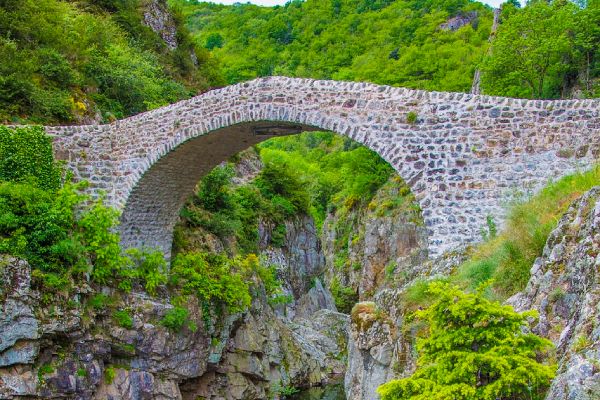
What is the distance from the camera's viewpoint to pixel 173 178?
561 inches

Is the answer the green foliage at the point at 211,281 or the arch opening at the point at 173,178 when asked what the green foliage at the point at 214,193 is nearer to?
the arch opening at the point at 173,178

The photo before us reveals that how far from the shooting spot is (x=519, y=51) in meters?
20.5

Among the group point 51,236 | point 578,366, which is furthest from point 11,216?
point 578,366

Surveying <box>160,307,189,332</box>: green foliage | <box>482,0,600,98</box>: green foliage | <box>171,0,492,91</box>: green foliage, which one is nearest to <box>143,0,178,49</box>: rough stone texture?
<box>171,0,492,91</box>: green foliage

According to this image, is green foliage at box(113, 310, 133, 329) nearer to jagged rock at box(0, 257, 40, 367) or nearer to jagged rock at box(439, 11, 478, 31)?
jagged rock at box(0, 257, 40, 367)

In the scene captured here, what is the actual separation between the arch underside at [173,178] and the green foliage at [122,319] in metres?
2.23

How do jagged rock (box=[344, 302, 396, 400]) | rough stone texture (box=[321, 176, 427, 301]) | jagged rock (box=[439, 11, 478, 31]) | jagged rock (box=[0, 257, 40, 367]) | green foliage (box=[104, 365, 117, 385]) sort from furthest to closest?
jagged rock (box=[439, 11, 478, 31]), rough stone texture (box=[321, 176, 427, 301]), green foliage (box=[104, 365, 117, 385]), jagged rock (box=[0, 257, 40, 367]), jagged rock (box=[344, 302, 396, 400])

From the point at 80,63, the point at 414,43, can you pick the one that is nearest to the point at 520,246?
the point at 80,63

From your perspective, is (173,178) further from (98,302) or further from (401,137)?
(401,137)

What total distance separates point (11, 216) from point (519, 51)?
17.3 m

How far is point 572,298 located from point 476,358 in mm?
1176

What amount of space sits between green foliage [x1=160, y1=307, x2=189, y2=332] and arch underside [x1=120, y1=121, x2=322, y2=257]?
225 centimetres

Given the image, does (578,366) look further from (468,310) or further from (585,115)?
(585,115)

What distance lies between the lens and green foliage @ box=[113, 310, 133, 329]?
488 inches
